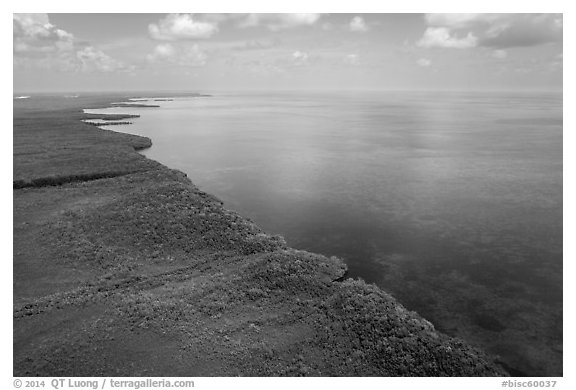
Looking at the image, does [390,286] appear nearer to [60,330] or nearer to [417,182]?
[60,330]

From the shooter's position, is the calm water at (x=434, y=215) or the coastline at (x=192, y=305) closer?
the coastline at (x=192, y=305)

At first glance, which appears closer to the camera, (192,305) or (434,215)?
(192,305)

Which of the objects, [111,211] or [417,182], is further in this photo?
[417,182]

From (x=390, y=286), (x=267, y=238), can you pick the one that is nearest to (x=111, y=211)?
(x=267, y=238)
